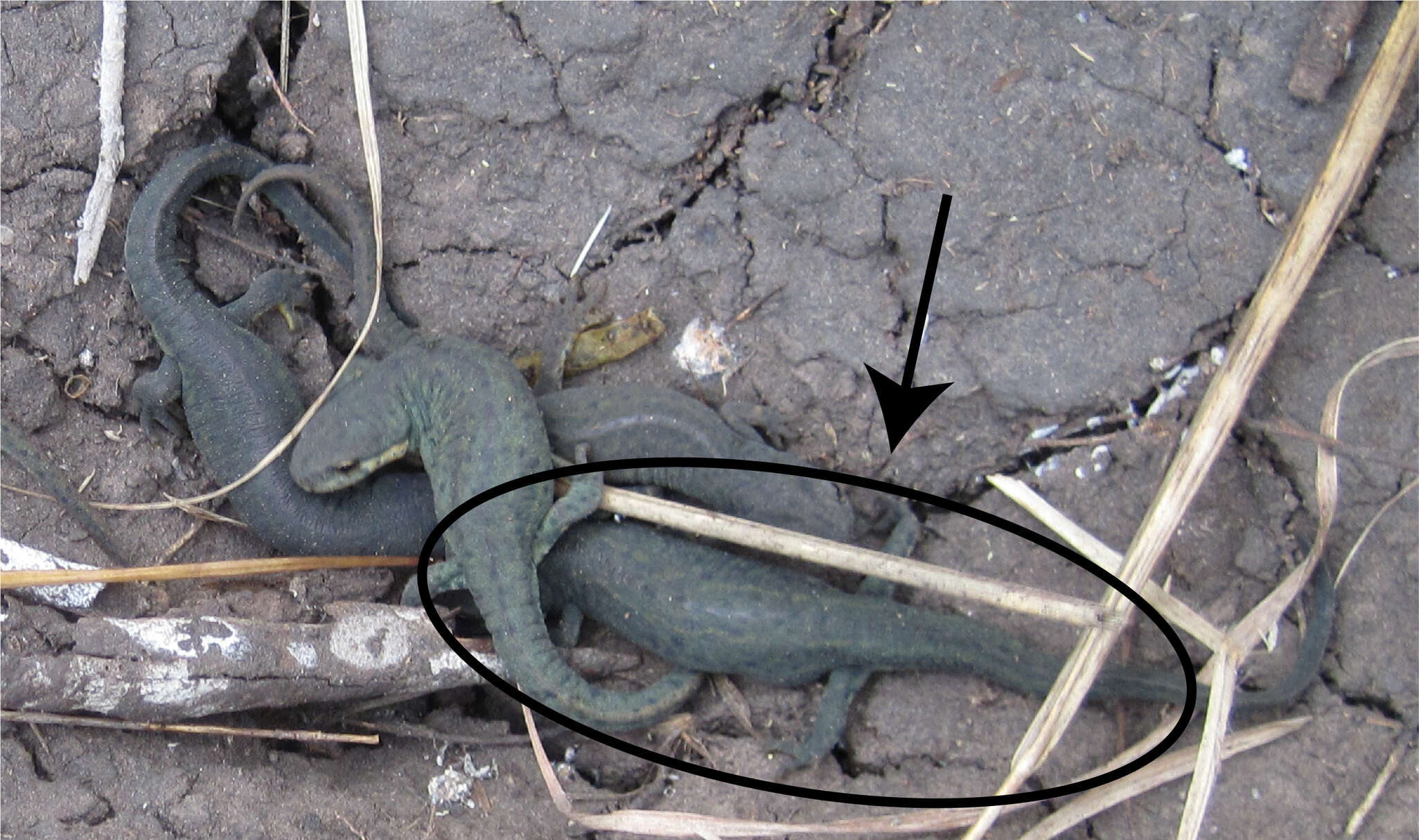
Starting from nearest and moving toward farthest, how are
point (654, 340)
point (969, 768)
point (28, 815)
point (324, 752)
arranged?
point (28, 815) → point (324, 752) → point (969, 768) → point (654, 340)

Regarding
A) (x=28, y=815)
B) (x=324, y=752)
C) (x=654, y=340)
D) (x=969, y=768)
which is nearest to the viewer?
(x=28, y=815)

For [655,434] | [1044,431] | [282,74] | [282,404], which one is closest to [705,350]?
[655,434]

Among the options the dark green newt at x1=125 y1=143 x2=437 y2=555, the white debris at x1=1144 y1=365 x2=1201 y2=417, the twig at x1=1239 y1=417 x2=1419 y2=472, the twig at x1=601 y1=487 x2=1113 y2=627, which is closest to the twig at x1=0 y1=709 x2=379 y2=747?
the dark green newt at x1=125 y1=143 x2=437 y2=555

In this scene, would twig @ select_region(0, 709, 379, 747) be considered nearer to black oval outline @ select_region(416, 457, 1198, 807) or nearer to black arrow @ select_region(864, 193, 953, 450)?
black oval outline @ select_region(416, 457, 1198, 807)

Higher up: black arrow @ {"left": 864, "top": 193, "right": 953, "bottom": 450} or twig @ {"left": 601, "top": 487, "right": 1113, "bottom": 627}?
black arrow @ {"left": 864, "top": 193, "right": 953, "bottom": 450}

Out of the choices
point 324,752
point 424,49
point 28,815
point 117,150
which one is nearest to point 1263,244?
point 424,49

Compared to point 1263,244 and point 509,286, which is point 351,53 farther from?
point 1263,244

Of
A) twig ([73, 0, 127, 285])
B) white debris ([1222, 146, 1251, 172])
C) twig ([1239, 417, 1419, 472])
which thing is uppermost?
twig ([73, 0, 127, 285])
